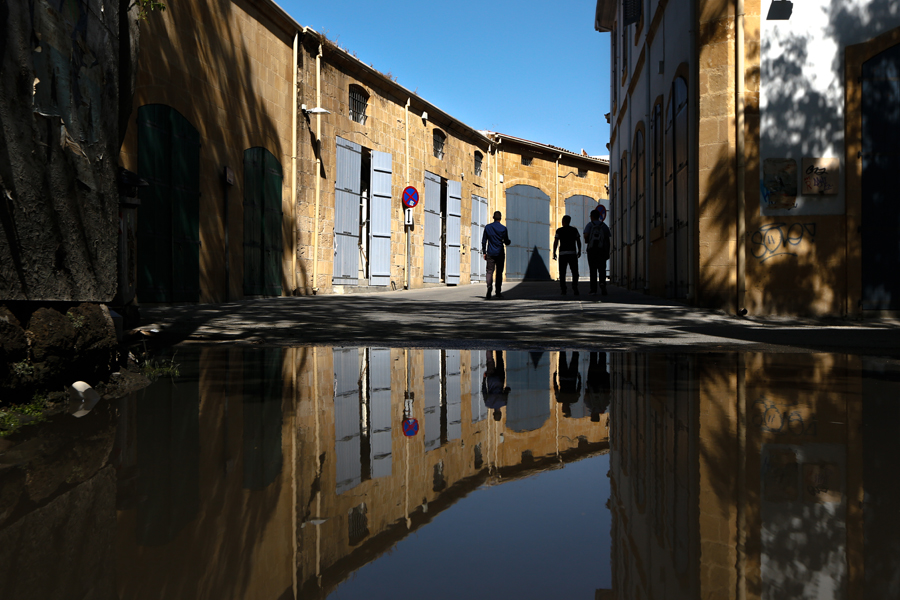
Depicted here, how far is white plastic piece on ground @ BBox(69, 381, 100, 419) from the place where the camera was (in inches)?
136

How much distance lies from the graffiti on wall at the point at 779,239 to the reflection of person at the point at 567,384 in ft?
18.1

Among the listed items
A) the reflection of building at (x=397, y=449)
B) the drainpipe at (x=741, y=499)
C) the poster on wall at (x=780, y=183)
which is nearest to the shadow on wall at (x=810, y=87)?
the poster on wall at (x=780, y=183)

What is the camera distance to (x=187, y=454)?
2516 millimetres

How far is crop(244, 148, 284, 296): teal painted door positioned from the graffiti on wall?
924 centimetres

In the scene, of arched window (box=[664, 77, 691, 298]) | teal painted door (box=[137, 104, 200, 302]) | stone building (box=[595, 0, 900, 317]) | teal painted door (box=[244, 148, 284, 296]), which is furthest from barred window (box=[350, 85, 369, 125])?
stone building (box=[595, 0, 900, 317])

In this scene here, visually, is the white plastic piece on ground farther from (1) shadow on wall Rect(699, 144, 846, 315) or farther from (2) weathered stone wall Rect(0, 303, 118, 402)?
(1) shadow on wall Rect(699, 144, 846, 315)

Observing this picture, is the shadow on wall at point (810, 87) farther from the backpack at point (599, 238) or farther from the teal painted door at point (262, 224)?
the teal painted door at point (262, 224)

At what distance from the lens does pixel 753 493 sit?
6.53ft

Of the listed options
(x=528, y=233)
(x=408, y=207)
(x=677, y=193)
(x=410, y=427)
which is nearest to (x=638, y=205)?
(x=677, y=193)

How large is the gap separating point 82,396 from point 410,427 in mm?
1690

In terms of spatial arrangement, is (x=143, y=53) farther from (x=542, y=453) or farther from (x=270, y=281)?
(x=542, y=453)

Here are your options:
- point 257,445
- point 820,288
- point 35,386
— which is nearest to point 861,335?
point 820,288

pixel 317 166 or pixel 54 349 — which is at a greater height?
pixel 317 166

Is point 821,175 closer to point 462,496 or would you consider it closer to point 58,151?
point 58,151
